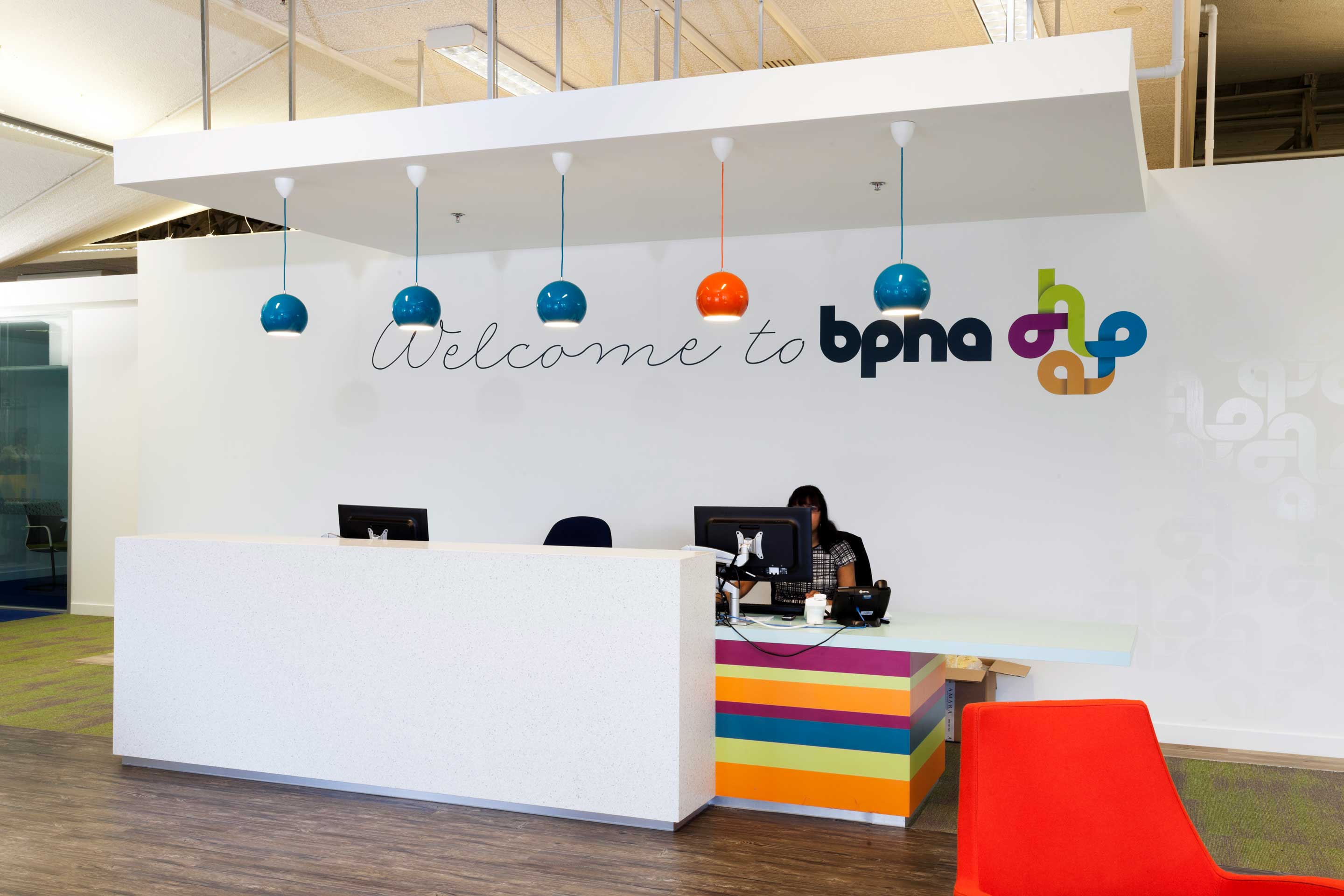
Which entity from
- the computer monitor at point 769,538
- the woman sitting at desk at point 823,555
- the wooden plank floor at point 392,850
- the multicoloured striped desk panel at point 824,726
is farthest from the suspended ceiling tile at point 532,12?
the wooden plank floor at point 392,850

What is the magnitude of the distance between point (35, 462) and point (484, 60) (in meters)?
5.91

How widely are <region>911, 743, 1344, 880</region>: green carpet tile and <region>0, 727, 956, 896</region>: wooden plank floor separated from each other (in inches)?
18.9

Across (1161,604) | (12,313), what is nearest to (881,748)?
(1161,604)

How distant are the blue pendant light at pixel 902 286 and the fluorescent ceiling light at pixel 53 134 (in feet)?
18.8

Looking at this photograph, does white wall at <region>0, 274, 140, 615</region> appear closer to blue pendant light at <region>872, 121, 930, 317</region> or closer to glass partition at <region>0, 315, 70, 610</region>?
glass partition at <region>0, 315, 70, 610</region>

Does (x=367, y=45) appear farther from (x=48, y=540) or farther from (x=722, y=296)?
(x=48, y=540)

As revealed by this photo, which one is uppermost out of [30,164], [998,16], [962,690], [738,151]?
[998,16]

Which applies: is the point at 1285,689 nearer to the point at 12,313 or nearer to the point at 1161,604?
the point at 1161,604

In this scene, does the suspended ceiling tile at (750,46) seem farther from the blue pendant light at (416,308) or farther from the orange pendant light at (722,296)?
the blue pendant light at (416,308)

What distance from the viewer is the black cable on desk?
13.7 feet

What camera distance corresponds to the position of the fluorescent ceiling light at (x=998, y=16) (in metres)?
5.34

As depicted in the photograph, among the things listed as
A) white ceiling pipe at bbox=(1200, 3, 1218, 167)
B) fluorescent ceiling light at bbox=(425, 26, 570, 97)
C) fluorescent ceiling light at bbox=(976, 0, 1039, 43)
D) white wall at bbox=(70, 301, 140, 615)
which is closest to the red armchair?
fluorescent ceiling light at bbox=(976, 0, 1039, 43)

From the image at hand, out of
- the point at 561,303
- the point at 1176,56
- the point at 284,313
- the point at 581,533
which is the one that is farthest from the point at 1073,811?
the point at 284,313

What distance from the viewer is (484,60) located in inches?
255
